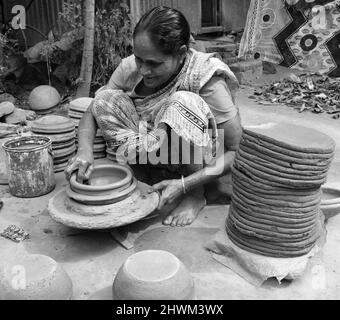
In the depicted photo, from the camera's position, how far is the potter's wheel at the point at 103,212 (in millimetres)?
2258

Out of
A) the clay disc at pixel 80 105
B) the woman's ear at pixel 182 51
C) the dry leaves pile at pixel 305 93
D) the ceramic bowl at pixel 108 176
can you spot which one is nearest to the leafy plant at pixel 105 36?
the dry leaves pile at pixel 305 93

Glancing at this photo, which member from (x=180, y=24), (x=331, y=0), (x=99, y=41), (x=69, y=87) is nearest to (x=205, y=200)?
(x=180, y=24)

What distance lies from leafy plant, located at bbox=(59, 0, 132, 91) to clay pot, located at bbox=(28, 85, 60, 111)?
1.88ft

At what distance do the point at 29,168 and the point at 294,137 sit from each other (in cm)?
184

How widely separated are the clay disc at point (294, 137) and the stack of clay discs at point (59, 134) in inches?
68.4

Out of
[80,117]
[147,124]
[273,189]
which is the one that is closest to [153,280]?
[273,189]

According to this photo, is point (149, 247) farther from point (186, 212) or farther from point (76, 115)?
point (76, 115)

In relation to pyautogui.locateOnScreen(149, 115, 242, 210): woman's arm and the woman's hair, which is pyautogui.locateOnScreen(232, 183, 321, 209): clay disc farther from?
the woman's hair

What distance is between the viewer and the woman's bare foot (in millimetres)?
2664

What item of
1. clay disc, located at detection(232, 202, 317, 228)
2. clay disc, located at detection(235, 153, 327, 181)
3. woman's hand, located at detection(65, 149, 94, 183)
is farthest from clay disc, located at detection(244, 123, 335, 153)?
woman's hand, located at detection(65, 149, 94, 183)

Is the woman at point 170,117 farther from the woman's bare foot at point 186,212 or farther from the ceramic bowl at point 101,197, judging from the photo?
the ceramic bowl at point 101,197

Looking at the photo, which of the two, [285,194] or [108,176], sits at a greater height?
[285,194]

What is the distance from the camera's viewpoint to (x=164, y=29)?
7.85ft

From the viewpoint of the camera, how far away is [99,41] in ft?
18.9
